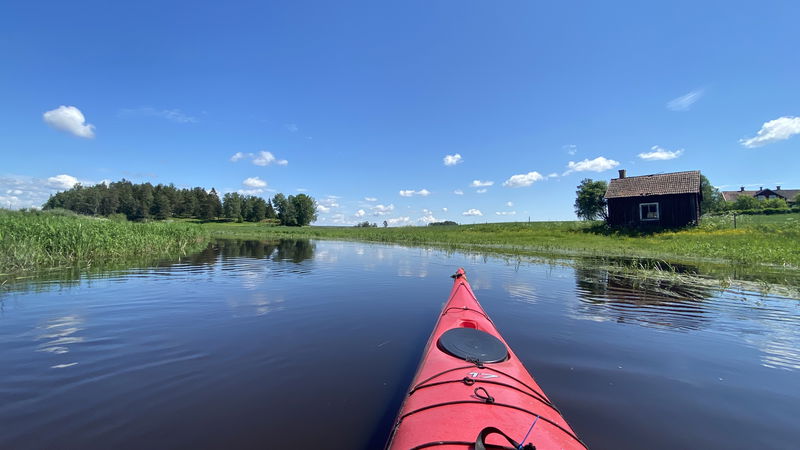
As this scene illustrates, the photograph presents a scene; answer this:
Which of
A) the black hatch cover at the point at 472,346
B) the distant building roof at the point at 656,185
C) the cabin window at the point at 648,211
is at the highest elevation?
the distant building roof at the point at 656,185

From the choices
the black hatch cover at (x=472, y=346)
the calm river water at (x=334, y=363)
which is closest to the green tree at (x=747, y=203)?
the calm river water at (x=334, y=363)

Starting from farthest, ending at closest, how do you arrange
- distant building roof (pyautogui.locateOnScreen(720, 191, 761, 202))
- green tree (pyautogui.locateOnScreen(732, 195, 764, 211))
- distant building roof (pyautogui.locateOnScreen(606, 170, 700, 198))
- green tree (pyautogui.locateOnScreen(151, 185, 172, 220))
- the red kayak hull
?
1. green tree (pyautogui.locateOnScreen(151, 185, 172, 220))
2. distant building roof (pyautogui.locateOnScreen(720, 191, 761, 202))
3. green tree (pyautogui.locateOnScreen(732, 195, 764, 211))
4. distant building roof (pyautogui.locateOnScreen(606, 170, 700, 198))
5. the red kayak hull

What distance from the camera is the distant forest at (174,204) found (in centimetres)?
9656

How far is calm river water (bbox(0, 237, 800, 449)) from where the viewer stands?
365cm

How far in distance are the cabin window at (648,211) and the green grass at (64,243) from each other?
38208 millimetres

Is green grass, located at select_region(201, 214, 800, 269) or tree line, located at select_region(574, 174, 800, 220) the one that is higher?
tree line, located at select_region(574, 174, 800, 220)

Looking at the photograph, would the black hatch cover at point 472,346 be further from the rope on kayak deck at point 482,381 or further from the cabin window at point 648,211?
the cabin window at point 648,211

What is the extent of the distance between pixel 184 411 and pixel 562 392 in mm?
5030

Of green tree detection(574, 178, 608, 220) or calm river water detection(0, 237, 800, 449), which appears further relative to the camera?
green tree detection(574, 178, 608, 220)

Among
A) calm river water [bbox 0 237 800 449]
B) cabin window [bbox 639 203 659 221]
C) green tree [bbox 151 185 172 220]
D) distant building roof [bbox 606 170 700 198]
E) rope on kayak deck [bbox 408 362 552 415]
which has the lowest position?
calm river water [bbox 0 237 800 449]

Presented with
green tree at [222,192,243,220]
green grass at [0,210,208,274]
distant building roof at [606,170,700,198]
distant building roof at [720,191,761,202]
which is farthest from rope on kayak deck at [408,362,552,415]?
green tree at [222,192,243,220]

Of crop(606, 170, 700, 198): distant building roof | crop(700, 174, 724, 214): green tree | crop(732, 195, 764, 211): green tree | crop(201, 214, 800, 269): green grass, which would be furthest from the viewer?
crop(700, 174, 724, 214): green tree

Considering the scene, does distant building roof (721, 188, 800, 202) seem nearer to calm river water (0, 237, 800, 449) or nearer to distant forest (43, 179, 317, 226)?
calm river water (0, 237, 800, 449)

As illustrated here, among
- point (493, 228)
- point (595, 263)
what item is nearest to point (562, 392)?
point (595, 263)
